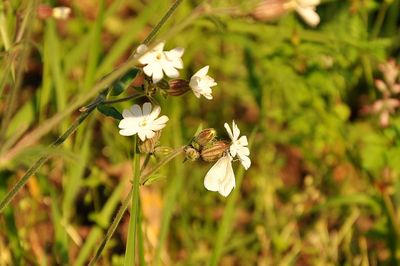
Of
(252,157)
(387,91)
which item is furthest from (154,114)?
(252,157)

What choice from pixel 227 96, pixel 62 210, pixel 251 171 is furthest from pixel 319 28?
pixel 62 210

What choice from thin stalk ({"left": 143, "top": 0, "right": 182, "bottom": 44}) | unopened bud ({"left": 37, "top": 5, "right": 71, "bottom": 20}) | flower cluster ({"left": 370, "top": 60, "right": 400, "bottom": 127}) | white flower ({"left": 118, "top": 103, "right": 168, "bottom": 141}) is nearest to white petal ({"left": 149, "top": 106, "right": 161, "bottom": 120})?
white flower ({"left": 118, "top": 103, "right": 168, "bottom": 141})

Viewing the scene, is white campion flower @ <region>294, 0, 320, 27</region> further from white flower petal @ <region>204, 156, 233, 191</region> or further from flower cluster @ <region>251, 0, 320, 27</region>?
white flower petal @ <region>204, 156, 233, 191</region>

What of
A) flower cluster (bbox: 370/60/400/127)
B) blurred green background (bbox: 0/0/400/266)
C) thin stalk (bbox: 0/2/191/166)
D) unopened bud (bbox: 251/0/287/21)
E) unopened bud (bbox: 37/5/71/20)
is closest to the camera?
thin stalk (bbox: 0/2/191/166)

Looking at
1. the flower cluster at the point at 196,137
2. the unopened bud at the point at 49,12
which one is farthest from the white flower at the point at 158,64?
the unopened bud at the point at 49,12

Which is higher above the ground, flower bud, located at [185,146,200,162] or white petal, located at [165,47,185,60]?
white petal, located at [165,47,185,60]
